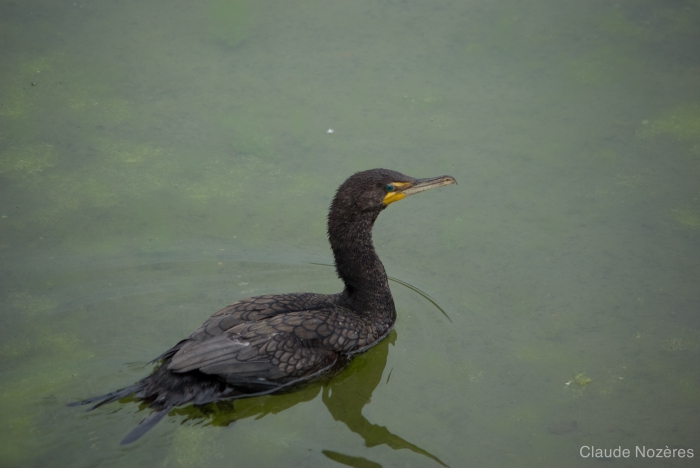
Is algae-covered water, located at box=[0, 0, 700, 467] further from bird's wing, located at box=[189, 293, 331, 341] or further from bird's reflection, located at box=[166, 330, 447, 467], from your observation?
bird's wing, located at box=[189, 293, 331, 341]

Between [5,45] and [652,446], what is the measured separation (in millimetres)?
6958

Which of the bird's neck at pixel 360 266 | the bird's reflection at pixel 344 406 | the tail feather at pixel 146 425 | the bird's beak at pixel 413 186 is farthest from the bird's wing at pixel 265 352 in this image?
the bird's beak at pixel 413 186

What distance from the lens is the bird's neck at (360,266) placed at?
5.11m

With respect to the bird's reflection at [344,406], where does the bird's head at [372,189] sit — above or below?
above

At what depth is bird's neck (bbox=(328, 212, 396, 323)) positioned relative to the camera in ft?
16.8

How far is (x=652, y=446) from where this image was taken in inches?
180

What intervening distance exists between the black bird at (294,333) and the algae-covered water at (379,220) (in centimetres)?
15

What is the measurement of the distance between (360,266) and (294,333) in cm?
71

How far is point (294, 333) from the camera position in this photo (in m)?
4.84

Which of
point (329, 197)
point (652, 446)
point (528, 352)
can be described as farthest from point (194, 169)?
point (652, 446)

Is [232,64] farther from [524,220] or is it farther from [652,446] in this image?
[652,446]

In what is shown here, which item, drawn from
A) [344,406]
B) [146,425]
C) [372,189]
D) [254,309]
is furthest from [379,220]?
[146,425]

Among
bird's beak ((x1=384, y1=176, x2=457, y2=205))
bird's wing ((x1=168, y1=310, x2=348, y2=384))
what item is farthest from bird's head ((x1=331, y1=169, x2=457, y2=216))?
bird's wing ((x1=168, y1=310, x2=348, y2=384))

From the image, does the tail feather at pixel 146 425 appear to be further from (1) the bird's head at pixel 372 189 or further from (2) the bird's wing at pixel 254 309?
(1) the bird's head at pixel 372 189
